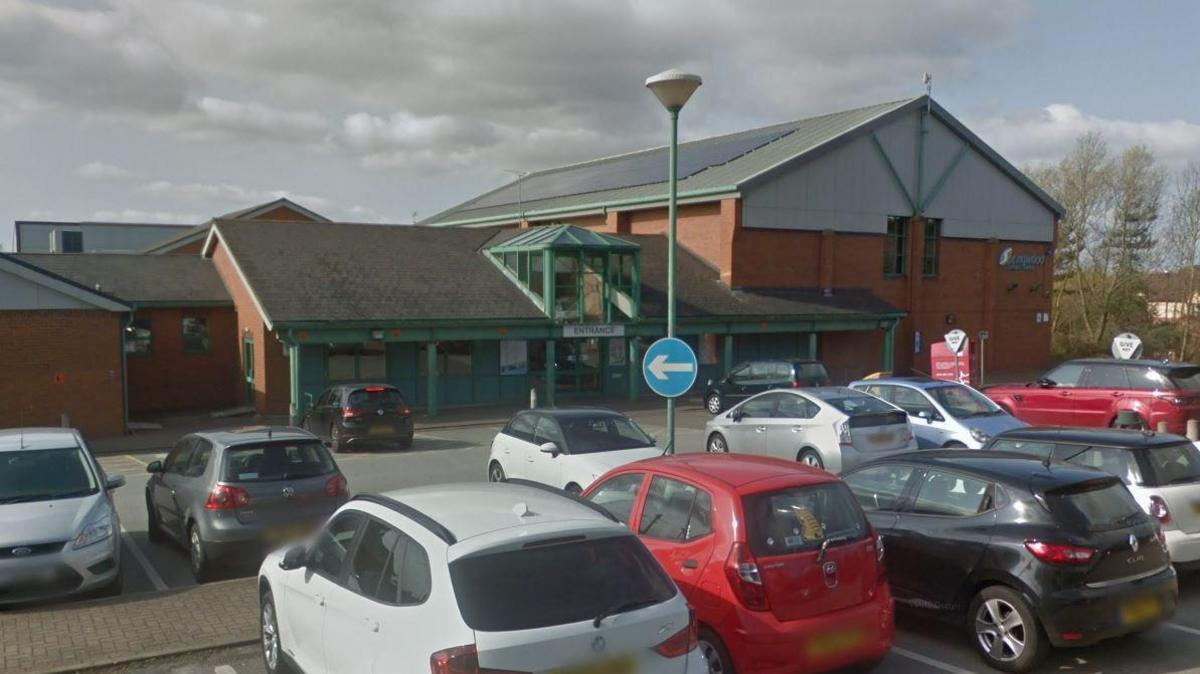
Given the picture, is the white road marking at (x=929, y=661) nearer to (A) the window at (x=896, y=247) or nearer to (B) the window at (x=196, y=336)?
(B) the window at (x=196, y=336)

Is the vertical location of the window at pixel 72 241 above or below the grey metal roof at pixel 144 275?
above

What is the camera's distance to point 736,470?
666cm

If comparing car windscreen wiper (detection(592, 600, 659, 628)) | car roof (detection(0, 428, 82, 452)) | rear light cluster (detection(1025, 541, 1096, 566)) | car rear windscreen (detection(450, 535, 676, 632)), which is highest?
car rear windscreen (detection(450, 535, 676, 632))

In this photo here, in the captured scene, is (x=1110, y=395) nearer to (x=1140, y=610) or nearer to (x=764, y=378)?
(x=764, y=378)

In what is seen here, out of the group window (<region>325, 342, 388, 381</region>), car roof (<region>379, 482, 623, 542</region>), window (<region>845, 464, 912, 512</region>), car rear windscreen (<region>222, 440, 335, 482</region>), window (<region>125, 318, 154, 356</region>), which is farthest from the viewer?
window (<region>125, 318, 154, 356</region>)

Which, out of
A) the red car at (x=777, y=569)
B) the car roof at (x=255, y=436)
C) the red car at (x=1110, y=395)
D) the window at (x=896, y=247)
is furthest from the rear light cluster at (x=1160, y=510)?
the window at (x=896, y=247)

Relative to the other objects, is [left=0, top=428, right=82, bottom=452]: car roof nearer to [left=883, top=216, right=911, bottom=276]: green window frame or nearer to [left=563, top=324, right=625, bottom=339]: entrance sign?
[left=563, top=324, right=625, bottom=339]: entrance sign

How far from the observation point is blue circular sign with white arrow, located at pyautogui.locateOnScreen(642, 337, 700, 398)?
1143cm

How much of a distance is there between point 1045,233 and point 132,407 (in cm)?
3872

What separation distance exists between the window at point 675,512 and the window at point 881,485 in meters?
2.02

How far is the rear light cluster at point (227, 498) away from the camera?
30.5 feet

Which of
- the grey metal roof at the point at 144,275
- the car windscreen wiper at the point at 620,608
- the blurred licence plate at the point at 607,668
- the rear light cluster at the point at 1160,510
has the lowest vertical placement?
the rear light cluster at the point at 1160,510

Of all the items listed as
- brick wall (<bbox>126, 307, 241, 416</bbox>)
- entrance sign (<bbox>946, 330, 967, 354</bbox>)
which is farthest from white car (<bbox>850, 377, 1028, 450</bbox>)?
brick wall (<bbox>126, 307, 241, 416</bbox>)

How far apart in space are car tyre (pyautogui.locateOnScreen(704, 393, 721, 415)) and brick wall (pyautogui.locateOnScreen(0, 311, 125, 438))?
1573 centimetres
